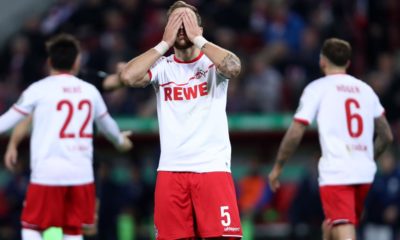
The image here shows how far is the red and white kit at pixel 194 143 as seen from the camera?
333 inches

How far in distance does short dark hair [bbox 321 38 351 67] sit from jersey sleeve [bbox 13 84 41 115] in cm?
266

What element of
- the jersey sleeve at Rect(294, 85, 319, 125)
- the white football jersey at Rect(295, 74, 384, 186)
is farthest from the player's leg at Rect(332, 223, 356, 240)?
the jersey sleeve at Rect(294, 85, 319, 125)

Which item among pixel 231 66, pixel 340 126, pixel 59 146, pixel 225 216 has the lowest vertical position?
pixel 225 216

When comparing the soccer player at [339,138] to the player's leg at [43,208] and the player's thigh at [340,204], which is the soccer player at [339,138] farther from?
the player's leg at [43,208]

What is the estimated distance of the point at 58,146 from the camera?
1027cm

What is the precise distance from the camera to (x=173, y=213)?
27.8 feet

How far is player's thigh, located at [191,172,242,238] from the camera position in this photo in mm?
8430

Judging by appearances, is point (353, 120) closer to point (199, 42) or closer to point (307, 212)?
point (199, 42)

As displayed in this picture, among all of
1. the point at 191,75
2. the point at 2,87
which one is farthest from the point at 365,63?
the point at 191,75

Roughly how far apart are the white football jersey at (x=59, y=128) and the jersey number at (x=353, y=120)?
7.73 ft

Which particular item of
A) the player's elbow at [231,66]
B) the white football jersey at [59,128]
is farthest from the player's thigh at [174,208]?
the white football jersey at [59,128]

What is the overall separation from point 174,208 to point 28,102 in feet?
7.79

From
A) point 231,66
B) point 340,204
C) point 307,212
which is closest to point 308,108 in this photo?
point 340,204

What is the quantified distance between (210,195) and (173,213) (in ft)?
1.02
